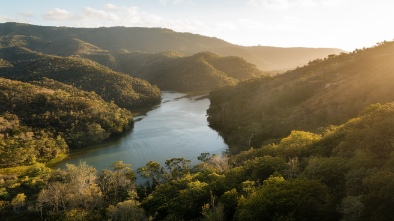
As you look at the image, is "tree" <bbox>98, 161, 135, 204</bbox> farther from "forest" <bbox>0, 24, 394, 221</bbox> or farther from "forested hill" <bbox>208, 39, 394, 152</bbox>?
"forested hill" <bbox>208, 39, 394, 152</bbox>

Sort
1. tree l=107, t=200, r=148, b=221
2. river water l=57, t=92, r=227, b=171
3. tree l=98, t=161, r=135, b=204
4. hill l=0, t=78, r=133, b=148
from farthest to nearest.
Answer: hill l=0, t=78, r=133, b=148, river water l=57, t=92, r=227, b=171, tree l=98, t=161, r=135, b=204, tree l=107, t=200, r=148, b=221

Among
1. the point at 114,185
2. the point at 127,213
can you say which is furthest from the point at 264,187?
the point at 114,185

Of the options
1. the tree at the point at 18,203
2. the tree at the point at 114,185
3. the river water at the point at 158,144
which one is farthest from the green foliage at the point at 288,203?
the river water at the point at 158,144

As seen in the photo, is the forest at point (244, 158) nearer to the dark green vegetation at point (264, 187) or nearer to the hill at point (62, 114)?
the dark green vegetation at point (264, 187)

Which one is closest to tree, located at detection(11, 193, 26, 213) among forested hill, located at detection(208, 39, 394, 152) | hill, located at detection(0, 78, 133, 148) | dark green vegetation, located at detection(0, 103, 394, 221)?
dark green vegetation, located at detection(0, 103, 394, 221)

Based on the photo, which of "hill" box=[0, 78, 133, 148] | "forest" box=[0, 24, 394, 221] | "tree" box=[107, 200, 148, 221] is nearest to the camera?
"forest" box=[0, 24, 394, 221]

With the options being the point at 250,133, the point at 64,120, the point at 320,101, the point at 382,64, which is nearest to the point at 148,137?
the point at 64,120

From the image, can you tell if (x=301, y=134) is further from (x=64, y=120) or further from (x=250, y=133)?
(x=64, y=120)
